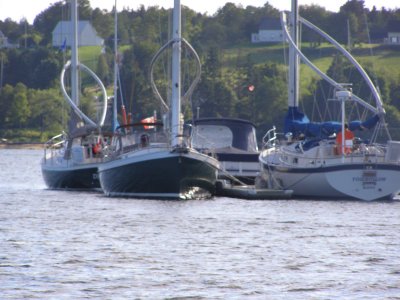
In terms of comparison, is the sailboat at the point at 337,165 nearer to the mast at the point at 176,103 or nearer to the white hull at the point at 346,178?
the white hull at the point at 346,178

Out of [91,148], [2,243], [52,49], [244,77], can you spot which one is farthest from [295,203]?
[52,49]

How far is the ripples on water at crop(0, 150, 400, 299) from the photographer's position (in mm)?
30188

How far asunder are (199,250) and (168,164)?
1531 centimetres

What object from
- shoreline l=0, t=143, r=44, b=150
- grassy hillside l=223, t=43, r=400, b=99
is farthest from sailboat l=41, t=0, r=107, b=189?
shoreline l=0, t=143, r=44, b=150

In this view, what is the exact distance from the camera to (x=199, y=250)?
120 feet

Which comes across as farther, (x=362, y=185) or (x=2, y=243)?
(x=362, y=185)

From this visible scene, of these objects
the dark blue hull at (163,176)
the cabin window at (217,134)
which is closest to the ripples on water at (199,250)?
the dark blue hull at (163,176)

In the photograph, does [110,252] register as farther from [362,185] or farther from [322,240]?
[362,185]

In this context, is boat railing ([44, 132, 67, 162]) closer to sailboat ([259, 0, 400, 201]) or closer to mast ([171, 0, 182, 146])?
sailboat ([259, 0, 400, 201])

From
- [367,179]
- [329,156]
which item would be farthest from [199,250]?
[329,156]

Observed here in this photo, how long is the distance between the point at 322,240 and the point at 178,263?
690cm

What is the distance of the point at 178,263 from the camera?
34031mm

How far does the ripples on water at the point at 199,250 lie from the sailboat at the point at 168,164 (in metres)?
0.97

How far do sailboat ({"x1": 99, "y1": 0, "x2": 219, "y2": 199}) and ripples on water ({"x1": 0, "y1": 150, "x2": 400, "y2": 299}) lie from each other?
966 mm
